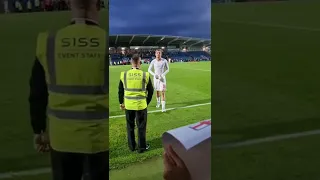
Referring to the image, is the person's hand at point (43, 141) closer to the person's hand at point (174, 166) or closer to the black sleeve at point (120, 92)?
Answer: the black sleeve at point (120, 92)

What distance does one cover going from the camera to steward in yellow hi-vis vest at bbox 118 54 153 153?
4.47ft

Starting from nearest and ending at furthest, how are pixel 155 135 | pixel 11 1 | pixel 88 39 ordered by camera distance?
pixel 88 39
pixel 155 135
pixel 11 1

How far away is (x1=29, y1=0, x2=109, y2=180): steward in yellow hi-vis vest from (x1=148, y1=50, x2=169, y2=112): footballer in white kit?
199mm

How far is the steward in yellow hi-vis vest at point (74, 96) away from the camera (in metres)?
1.23

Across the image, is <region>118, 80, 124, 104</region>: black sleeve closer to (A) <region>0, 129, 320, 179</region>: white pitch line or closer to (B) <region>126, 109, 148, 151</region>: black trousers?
(B) <region>126, 109, 148, 151</region>: black trousers

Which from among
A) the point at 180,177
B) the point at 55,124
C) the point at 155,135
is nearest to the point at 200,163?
the point at 180,177

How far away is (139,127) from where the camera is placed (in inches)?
54.7

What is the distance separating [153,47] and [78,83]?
1.00 ft

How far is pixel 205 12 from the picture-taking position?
1.28 m
